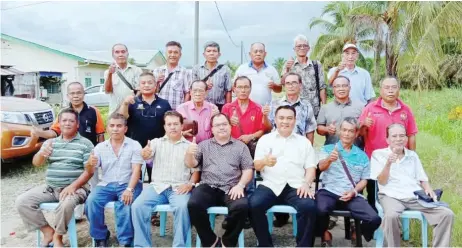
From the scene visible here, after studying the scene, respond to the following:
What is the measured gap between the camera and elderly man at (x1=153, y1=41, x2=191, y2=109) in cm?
495

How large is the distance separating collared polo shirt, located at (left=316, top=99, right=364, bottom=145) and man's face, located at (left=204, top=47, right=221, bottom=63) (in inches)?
59.3

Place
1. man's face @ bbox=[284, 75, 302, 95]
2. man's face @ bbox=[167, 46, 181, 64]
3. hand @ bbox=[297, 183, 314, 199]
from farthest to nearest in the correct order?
1. man's face @ bbox=[167, 46, 181, 64]
2. man's face @ bbox=[284, 75, 302, 95]
3. hand @ bbox=[297, 183, 314, 199]

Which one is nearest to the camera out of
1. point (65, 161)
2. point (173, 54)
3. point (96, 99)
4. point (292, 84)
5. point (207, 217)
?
point (207, 217)

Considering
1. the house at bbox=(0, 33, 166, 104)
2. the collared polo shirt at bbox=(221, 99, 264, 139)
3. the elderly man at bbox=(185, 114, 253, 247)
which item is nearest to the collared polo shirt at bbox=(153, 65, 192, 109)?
the collared polo shirt at bbox=(221, 99, 264, 139)

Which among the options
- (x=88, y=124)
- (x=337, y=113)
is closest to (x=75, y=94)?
(x=88, y=124)

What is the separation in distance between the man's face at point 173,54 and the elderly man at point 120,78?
1.31ft

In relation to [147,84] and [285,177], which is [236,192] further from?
[147,84]

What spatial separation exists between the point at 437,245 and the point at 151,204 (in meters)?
2.63

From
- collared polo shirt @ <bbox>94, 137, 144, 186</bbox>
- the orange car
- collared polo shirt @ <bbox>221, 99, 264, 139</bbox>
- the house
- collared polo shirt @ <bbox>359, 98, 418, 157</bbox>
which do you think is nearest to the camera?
collared polo shirt @ <bbox>94, 137, 144, 186</bbox>

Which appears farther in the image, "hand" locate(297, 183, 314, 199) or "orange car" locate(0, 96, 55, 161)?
"orange car" locate(0, 96, 55, 161)

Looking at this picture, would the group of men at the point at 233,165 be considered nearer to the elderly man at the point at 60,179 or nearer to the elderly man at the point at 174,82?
the elderly man at the point at 60,179

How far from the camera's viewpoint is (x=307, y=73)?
16.5 feet

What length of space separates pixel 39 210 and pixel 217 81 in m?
2.49

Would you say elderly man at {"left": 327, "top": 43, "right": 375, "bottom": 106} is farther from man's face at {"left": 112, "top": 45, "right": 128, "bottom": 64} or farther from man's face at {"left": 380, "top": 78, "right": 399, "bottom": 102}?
man's face at {"left": 112, "top": 45, "right": 128, "bottom": 64}
